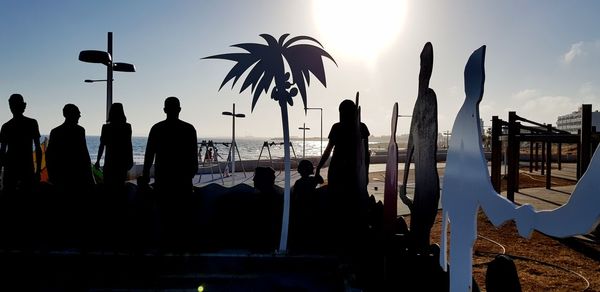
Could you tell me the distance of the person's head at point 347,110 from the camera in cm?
507

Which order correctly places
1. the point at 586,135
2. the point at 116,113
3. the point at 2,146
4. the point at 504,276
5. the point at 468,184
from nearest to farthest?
1. the point at 504,276
2. the point at 468,184
3. the point at 116,113
4. the point at 2,146
5. the point at 586,135

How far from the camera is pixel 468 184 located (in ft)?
8.60

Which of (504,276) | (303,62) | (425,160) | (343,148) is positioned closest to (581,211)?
(504,276)

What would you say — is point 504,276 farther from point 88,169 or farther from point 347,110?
point 88,169

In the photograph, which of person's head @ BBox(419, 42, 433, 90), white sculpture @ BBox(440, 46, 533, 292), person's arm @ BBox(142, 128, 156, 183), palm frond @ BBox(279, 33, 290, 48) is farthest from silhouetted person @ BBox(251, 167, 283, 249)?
white sculpture @ BBox(440, 46, 533, 292)

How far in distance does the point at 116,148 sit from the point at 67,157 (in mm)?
651

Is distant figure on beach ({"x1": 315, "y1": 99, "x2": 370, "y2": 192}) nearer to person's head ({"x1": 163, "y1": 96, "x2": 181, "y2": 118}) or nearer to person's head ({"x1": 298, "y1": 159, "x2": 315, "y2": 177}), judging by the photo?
person's head ({"x1": 298, "y1": 159, "x2": 315, "y2": 177})

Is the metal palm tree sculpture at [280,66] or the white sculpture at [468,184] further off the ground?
the metal palm tree sculpture at [280,66]

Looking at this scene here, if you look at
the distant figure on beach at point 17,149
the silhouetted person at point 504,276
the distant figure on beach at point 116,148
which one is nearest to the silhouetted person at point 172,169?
the distant figure on beach at point 116,148

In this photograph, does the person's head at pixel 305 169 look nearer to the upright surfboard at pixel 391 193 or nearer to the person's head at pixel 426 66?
the upright surfboard at pixel 391 193

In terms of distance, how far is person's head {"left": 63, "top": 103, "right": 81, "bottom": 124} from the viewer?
17.7 feet

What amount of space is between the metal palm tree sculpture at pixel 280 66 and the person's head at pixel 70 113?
84.1 inches

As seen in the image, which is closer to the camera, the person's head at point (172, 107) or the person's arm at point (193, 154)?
the person's head at point (172, 107)

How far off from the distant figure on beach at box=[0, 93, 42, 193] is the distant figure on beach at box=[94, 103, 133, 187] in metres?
1.05
